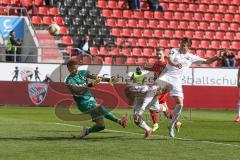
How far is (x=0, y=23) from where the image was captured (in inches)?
1439

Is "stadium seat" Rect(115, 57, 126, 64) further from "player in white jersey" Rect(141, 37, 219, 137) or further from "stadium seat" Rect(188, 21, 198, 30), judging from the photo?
"player in white jersey" Rect(141, 37, 219, 137)

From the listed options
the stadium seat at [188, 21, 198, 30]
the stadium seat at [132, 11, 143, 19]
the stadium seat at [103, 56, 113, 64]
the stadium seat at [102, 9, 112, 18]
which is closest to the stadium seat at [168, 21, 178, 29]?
the stadium seat at [188, 21, 198, 30]

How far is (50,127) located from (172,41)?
72.6 ft

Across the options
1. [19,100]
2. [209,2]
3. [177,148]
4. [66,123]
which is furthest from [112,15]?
[177,148]

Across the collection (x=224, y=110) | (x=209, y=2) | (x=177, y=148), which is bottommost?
(x=224, y=110)

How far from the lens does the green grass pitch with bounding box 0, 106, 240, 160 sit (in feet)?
43.0

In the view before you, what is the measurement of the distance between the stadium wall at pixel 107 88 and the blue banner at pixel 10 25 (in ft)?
11.9

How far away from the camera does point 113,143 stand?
1548 cm

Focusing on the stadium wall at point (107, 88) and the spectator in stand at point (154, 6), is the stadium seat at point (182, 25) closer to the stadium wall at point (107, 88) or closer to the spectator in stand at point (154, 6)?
the spectator in stand at point (154, 6)

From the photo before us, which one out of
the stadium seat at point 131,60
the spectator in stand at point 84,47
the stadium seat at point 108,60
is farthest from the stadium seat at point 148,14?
the spectator in stand at point 84,47

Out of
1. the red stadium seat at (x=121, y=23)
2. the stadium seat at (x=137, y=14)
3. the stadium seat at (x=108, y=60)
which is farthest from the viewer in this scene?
the stadium seat at (x=137, y=14)

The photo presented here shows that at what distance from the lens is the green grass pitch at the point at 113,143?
1310cm

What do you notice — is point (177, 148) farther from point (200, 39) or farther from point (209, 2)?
point (209, 2)

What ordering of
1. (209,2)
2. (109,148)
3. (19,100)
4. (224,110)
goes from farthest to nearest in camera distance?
(209,2) → (224,110) → (19,100) → (109,148)
